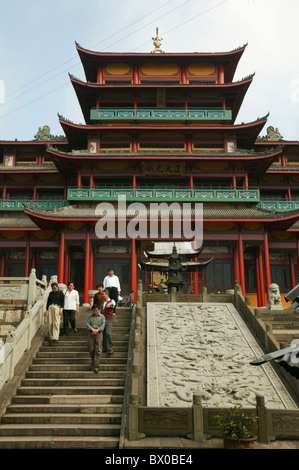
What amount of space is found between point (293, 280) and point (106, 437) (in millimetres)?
18094

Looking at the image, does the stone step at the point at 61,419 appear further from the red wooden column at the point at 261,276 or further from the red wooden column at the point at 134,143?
the red wooden column at the point at 134,143

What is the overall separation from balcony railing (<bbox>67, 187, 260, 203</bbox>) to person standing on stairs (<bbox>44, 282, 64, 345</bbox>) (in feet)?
37.6

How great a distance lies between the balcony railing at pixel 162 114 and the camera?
23.7 meters

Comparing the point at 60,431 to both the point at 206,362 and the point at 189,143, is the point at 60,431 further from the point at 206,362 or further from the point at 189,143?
the point at 189,143

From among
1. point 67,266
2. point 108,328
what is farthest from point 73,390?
point 67,266

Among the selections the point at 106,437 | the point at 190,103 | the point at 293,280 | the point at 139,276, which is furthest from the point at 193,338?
the point at 190,103

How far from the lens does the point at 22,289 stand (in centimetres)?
1166

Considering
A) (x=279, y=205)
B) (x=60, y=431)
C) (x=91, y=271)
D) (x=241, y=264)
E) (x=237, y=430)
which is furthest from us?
(x=279, y=205)

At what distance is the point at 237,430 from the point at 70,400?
3607mm

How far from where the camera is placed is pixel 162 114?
23.9 metres

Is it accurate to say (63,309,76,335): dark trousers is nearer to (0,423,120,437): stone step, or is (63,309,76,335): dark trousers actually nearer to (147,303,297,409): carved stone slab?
(147,303,297,409): carved stone slab

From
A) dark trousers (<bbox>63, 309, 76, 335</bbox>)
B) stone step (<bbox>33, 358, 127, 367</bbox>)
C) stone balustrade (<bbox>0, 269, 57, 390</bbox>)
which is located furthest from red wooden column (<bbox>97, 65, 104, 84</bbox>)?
stone step (<bbox>33, 358, 127, 367</bbox>)

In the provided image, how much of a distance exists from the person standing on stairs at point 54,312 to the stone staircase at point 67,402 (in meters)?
0.27

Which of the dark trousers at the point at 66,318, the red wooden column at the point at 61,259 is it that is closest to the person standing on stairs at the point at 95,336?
the dark trousers at the point at 66,318
